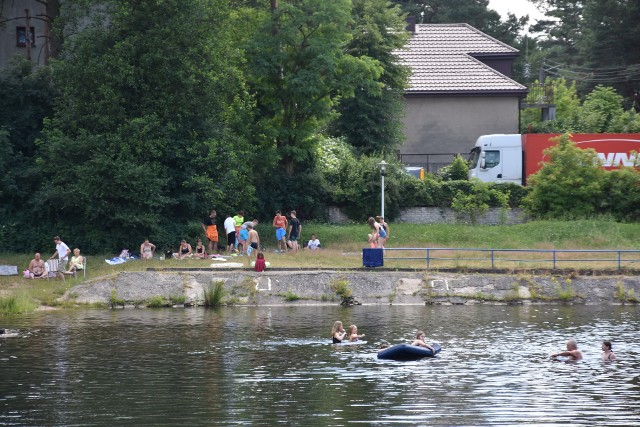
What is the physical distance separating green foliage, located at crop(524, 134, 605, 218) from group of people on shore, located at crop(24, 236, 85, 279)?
2342 cm

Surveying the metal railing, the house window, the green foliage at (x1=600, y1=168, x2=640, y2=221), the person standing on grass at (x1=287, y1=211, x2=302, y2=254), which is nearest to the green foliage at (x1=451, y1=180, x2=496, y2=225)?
the green foliage at (x1=600, y1=168, x2=640, y2=221)

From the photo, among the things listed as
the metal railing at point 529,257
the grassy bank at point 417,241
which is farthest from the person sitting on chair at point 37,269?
the metal railing at point 529,257

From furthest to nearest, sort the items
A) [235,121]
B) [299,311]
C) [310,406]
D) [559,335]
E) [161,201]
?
[235,121] → [161,201] → [299,311] → [559,335] → [310,406]

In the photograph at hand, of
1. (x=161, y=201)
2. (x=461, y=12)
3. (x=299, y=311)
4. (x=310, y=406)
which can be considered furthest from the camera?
(x=461, y=12)

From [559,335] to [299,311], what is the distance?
32.8 feet

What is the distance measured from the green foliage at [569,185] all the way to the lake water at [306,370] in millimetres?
16097

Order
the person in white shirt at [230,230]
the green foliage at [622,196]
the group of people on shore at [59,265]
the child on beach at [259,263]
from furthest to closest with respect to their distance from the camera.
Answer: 1. the green foliage at [622,196]
2. the person in white shirt at [230,230]
3. the group of people on shore at [59,265]
4. the child on beach at [259,263]

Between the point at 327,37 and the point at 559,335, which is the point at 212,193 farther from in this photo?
the point at 559,335

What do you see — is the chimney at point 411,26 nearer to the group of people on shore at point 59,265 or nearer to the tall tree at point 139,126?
the tall tree at point 139,126

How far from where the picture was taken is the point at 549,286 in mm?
40344

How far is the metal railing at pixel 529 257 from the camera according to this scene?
41.4 meters

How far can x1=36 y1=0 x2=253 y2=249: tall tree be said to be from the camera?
4600cm

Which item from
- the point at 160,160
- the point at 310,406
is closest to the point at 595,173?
the point at 160,160

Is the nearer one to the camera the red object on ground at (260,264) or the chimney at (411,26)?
the red object on ground at (260,264)
